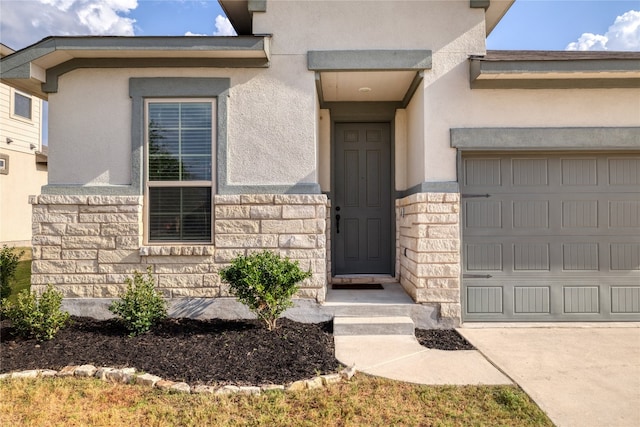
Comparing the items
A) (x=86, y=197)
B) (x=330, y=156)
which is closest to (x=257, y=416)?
(x=86, y=197)

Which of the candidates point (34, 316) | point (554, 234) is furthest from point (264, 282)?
point (554, 234)

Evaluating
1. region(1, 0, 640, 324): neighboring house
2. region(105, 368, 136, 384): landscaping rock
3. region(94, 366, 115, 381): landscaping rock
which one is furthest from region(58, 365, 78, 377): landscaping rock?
region(1, 0, 640, 324): neighboring house

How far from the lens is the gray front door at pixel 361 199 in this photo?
22.8ft

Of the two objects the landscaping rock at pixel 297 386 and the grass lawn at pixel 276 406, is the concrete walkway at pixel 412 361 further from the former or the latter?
the landscaping rock at pixel 297 386

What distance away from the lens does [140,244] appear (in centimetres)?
536

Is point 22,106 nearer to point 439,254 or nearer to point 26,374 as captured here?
point 26,374

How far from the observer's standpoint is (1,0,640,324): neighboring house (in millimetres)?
5301

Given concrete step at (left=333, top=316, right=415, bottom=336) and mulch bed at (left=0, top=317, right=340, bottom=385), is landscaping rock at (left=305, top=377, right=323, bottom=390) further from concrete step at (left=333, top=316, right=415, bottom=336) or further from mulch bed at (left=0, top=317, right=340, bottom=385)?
concrete step at (left=333, top=316, right=415, bottom=336)

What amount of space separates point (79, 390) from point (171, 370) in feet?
2.45

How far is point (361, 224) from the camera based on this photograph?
22.9ft

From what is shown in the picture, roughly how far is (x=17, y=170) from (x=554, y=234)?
16908 millimetres

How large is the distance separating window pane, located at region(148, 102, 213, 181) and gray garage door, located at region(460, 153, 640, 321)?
3.64 m

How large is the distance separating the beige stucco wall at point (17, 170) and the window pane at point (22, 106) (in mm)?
178

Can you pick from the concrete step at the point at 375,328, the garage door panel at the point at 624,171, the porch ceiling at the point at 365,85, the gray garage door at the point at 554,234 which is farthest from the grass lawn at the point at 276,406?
the porch ceiling at the point at 365,85
